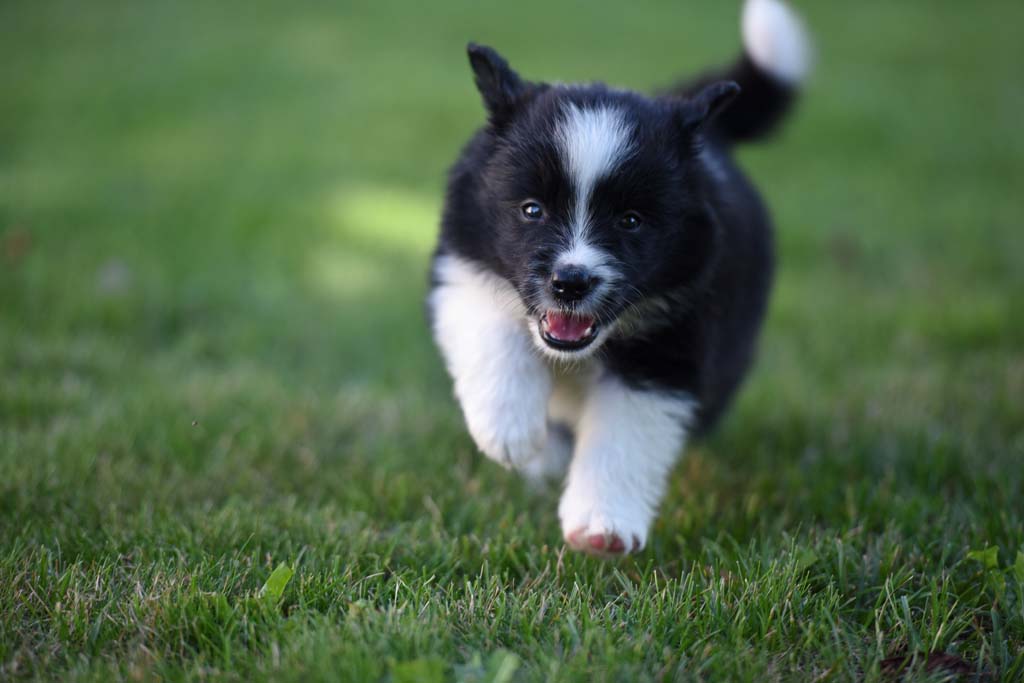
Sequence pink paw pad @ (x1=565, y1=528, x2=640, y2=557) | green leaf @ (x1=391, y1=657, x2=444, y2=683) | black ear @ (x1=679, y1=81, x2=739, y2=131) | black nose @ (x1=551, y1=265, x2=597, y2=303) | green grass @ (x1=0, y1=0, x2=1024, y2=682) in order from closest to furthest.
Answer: green leaf @ (x1=391, y1=657, x2=444, y2=683), green grass @ (x1=0, y1=0, x2=1024, y2=682), black nose @ (x1=551, y1=265, x2=597, y2=303), pink paw pad @ (x1=565, y1=528, x2=640, y2=557), black ear @ (x1=679, y1=81, x2=739, y2=131)

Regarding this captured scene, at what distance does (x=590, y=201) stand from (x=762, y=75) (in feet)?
5.05

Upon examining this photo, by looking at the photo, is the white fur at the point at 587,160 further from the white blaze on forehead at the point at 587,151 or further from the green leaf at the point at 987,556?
the green leaf at the point at 987,556

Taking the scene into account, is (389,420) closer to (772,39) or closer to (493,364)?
(493,364)

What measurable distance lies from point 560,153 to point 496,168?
0.24 m

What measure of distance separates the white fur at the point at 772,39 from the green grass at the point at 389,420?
1.35 meters

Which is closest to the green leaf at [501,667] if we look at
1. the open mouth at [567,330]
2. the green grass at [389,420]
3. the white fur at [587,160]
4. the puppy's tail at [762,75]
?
the green grass at [389,420]

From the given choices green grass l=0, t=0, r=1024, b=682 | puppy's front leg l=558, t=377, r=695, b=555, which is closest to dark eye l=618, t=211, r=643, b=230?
puppy's front leg l=558, t=377, r=695, b=555

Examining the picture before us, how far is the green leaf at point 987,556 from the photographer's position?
2.42m

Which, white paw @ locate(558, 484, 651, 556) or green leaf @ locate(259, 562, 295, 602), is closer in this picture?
green leaf @ locate(259, 562, 295, 602)

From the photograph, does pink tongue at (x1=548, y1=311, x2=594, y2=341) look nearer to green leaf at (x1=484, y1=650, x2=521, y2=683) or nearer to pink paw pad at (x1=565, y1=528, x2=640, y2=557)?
pink paw pad at (x1=565, y1=528, x2=640, y2=557)

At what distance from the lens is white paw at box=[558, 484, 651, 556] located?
96.2 inches

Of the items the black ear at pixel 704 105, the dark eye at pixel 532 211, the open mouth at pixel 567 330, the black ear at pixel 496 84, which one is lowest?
the open mouth at pixel 567 330

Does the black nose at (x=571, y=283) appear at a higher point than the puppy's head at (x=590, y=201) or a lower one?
lower

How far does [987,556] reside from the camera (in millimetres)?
2430
